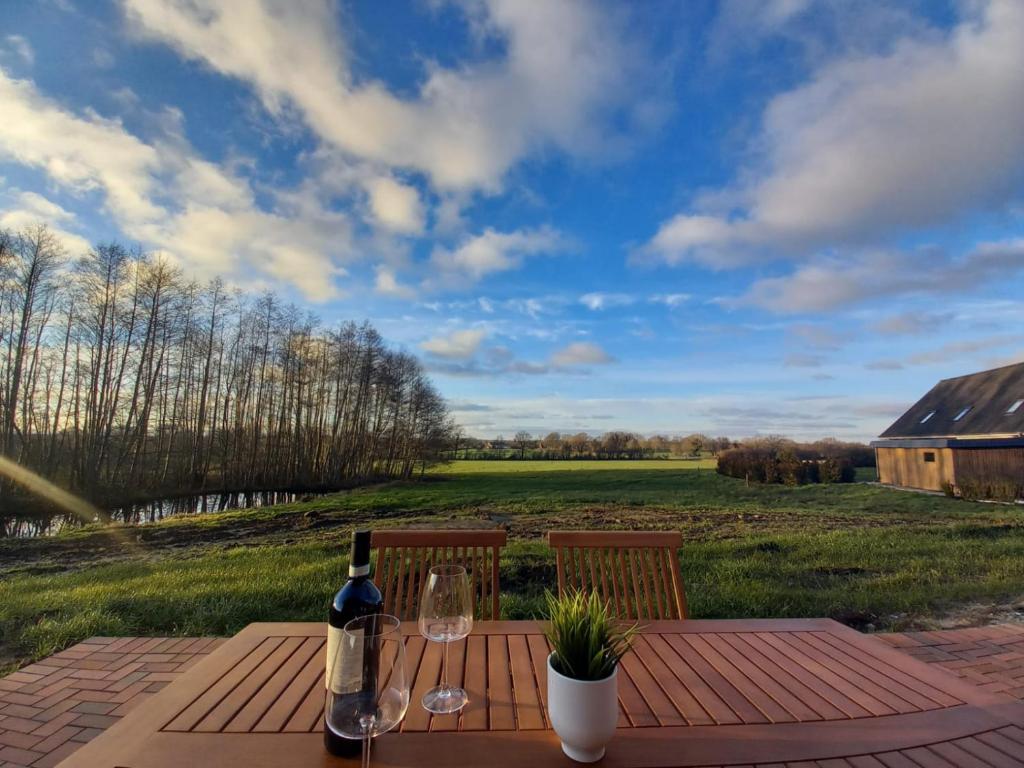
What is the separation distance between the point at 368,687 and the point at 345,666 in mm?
96

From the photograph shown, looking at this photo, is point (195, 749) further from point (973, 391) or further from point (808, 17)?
point (973, 391)

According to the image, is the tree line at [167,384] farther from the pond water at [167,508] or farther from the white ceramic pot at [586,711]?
the white ceramic pot at [586,711]

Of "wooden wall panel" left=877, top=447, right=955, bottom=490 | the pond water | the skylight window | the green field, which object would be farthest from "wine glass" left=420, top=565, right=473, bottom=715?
the skylight window

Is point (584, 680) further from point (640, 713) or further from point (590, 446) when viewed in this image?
point (590, 446)

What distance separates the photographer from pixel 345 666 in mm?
831

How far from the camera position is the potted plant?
0.94 m

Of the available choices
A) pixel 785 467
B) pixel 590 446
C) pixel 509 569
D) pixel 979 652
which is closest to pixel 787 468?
pixel 785 467

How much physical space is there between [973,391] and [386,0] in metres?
27.5

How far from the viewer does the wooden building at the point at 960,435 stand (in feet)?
49.5

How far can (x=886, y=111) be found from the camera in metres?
5.85

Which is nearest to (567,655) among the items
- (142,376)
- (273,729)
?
(273,729)

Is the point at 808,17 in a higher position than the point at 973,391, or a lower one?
higher

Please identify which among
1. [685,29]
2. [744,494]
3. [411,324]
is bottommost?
[744,494]

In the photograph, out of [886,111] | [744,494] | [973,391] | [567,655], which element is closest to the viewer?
[567,655]
